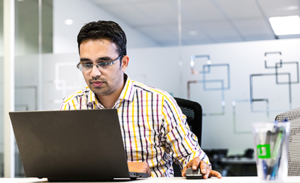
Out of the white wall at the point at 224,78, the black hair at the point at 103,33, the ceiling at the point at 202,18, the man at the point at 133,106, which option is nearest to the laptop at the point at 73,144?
the man at the point at 133,106

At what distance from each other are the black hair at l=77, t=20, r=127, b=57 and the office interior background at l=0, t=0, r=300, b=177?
1.88 meters

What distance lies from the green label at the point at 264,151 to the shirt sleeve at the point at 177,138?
2.03 feet

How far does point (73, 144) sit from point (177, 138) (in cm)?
61

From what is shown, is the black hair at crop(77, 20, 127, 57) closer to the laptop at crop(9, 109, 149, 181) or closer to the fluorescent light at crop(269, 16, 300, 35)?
the laptop at crop(9, 109, 149, 181)

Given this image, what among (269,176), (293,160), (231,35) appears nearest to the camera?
(269,176)

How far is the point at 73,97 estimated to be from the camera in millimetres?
1703

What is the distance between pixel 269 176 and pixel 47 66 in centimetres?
338

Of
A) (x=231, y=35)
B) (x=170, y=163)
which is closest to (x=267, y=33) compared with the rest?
(x=231, y=35)

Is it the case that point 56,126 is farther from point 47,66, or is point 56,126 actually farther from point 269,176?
point 47,66

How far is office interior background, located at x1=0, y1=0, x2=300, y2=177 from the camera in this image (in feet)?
10.7

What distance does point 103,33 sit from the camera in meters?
1.58

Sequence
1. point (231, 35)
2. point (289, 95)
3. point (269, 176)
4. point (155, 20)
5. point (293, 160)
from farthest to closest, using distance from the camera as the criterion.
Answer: point (155, 20), point (231, 35), point (289, 95), point (293, 160), point (269, 176)

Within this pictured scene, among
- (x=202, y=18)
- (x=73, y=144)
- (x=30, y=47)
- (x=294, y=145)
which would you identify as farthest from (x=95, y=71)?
(x=30, y=47)

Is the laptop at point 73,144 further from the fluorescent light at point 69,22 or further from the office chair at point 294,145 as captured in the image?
the fluorescent light at point 69,22
